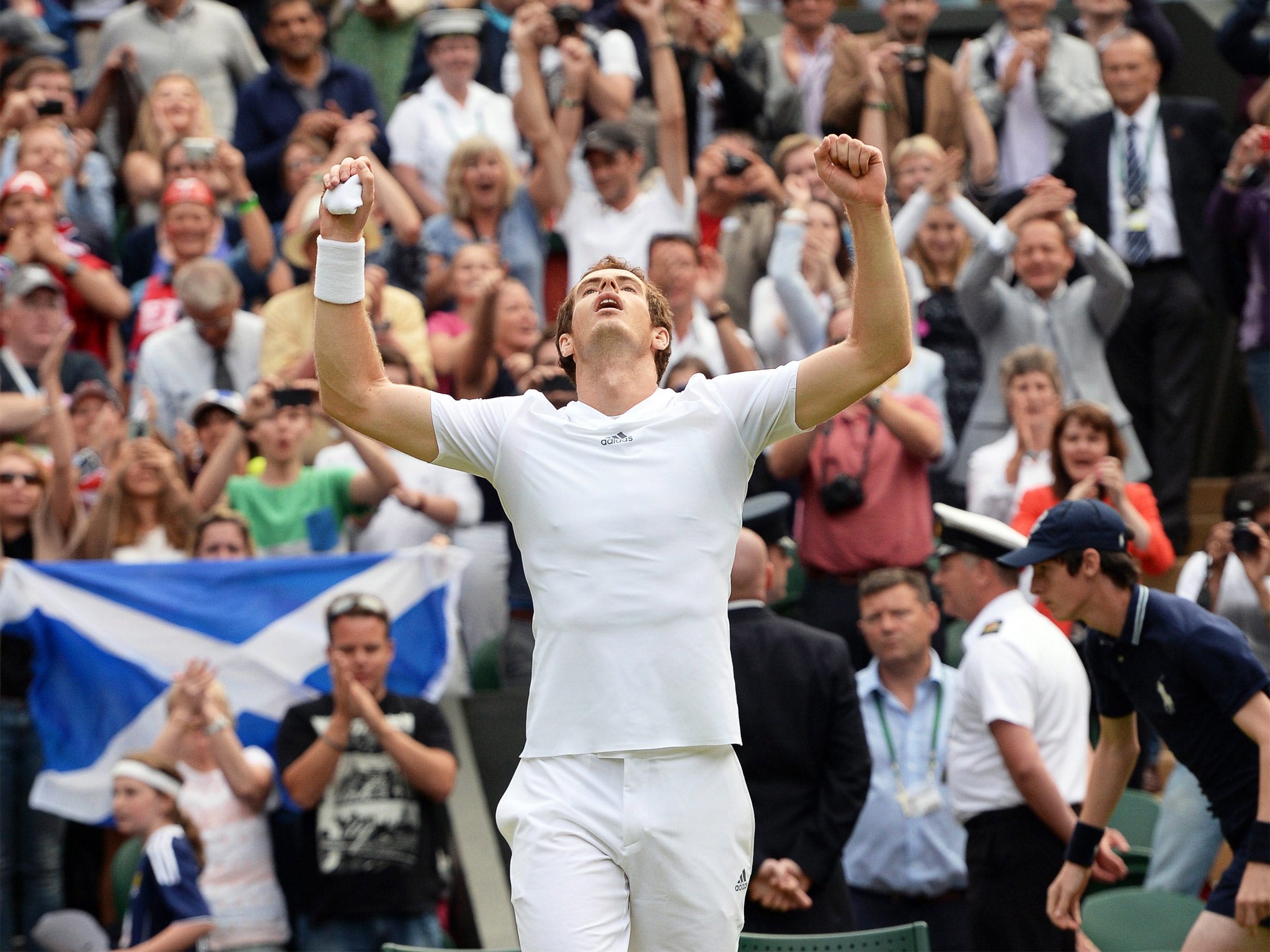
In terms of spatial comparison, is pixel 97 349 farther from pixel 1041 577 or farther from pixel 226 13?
pixel 1041 577

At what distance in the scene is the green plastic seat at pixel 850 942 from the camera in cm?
579

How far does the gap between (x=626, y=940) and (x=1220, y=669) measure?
2271 millimetres

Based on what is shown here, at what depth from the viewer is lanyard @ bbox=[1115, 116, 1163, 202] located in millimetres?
10984

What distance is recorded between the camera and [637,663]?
13.7 ft

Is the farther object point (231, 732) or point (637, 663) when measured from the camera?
point (231, 732)

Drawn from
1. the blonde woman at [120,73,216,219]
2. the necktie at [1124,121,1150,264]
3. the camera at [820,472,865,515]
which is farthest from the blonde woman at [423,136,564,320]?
the necktie at [1124,121,1150,264]

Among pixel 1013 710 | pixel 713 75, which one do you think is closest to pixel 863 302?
pixel 1013 710

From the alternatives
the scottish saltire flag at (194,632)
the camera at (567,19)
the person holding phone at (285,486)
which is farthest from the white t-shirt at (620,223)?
the scottish saltire flag at (194,632)

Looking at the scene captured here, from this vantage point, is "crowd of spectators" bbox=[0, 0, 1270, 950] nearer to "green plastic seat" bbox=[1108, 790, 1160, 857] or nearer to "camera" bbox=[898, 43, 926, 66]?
"camera" bbox=[898, 43, 926, 66]

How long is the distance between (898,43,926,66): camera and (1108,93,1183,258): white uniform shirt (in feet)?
4.80

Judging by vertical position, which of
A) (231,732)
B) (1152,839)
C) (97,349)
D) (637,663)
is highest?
(97,349)

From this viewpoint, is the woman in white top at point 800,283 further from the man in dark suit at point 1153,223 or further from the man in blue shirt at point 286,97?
the man in blue shirt at point 286,97

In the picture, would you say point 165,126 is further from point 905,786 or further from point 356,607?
point 905,786

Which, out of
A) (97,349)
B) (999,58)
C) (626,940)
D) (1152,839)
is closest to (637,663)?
(626,940)
